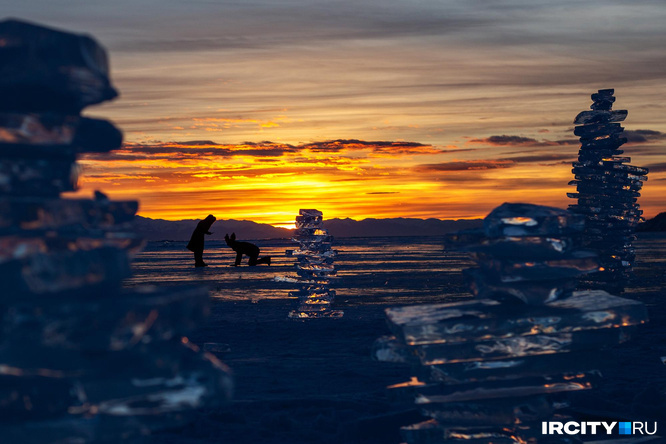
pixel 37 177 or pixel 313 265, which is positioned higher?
pixel 37 177

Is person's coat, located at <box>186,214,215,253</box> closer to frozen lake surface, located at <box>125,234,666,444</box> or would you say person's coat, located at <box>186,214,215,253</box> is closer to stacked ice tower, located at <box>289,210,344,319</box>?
frozen lake surface, located at <box>125,234,666,444</box>

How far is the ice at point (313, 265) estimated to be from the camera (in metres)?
23.5

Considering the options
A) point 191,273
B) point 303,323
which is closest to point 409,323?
point 303,323

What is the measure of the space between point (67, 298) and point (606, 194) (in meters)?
28.7

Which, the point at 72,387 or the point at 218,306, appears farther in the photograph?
the point at 218,306

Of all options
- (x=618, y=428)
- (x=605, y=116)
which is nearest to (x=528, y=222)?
(x=618, y=428)

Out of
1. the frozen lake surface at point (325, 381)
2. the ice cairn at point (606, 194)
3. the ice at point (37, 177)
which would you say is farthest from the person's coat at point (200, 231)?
the ice at point (37, 177)

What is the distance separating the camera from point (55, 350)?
10.2 ft

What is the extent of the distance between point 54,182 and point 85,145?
29 centimetres

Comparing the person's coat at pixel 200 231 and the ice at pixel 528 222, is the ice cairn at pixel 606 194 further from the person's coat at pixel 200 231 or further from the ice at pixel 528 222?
the ice at pixel 528 222

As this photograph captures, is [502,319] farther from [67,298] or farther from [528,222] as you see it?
[67,298]

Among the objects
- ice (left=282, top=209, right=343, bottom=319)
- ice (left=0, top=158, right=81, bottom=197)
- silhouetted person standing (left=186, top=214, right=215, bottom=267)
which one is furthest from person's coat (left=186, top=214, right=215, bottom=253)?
ice (left=0, top=158, right=81, bottom=197)

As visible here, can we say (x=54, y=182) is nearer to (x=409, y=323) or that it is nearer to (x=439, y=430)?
(x=409, y=323)

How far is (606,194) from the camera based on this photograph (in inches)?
1150
